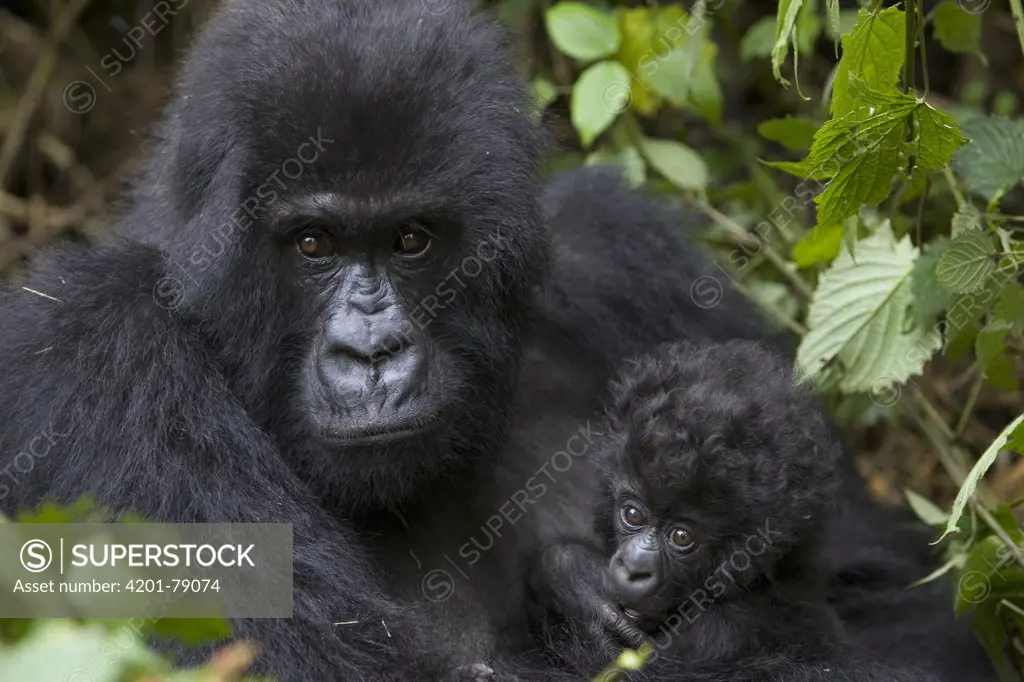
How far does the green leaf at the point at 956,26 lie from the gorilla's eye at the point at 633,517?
82.4 inches

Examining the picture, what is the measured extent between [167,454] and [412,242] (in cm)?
89

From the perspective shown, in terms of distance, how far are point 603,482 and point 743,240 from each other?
2101 mm

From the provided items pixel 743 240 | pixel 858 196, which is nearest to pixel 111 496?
pixel 858 196

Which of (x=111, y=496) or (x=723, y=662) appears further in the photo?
(x=723, y=662)

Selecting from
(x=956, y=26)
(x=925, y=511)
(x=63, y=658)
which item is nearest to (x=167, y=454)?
(x=63, y=658)

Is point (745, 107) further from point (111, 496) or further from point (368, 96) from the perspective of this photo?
point (111, 496)

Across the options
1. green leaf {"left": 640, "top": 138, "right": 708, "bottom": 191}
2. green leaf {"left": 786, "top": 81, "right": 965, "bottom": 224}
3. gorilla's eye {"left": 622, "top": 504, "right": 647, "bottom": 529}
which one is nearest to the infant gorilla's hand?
gorilla's eye {"left": 622, "top": 504, "right": 647, "bottom": 529}

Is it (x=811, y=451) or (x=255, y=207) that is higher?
(x=811, y=451)

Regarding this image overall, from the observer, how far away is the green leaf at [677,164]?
5.25 m

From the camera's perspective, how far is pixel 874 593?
4.41m

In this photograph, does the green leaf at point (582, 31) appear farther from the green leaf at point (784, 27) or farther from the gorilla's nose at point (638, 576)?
the gorilla's nose at point (638, 576)

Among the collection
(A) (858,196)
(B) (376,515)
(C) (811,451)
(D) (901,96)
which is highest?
(D) (901,96)

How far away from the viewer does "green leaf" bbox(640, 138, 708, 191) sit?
5254 mm

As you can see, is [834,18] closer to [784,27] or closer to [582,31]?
[784,27]
